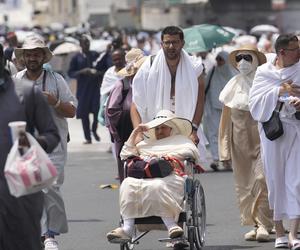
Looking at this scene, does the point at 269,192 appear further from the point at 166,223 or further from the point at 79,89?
the point at 79,89

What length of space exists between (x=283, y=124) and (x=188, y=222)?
4.16 feet

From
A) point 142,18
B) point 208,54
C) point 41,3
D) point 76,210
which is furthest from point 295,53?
point 41,3

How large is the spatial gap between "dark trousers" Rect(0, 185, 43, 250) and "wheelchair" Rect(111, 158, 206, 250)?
2390mm

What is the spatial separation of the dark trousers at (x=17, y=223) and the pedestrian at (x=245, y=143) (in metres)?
4.59

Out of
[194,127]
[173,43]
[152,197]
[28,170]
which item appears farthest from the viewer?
[173,43]

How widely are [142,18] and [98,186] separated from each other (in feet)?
203

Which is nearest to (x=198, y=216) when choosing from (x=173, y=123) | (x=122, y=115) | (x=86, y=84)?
(x=173, y=123)

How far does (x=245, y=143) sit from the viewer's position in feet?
41.9

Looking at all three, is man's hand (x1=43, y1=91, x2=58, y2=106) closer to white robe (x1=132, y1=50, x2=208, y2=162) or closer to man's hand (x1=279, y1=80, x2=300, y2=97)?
white robe (x1=132, y1=50, x2=208, y2=162)

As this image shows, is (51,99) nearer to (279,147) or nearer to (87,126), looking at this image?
(279,147)

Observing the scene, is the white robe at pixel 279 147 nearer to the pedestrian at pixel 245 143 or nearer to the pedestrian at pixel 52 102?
the pedestrian at pixel 245 143

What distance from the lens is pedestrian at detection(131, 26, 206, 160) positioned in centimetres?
1173

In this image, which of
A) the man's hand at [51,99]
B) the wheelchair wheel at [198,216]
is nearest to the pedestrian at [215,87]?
the wheelchair wheel at [198,216]

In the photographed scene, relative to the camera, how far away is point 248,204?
12812 mm
